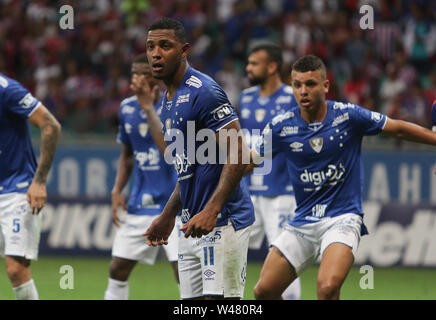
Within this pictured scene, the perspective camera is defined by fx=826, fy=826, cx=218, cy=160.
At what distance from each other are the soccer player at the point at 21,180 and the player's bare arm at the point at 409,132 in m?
2.80

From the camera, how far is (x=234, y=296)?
556cm

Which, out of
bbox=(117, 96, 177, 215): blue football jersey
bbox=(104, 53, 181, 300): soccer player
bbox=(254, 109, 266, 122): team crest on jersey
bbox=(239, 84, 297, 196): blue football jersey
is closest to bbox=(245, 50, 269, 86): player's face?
bbox=(239, 84, 297, 196): blue football jersey

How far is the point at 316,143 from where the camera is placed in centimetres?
682

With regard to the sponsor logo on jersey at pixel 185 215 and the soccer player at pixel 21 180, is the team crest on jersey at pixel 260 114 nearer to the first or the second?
the soccer player at pixel 21 180

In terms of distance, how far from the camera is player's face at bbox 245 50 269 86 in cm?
912

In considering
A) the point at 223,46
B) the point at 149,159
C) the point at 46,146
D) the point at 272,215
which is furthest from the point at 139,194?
the point at 223,46

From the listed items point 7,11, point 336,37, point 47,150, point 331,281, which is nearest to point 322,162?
point 331,281

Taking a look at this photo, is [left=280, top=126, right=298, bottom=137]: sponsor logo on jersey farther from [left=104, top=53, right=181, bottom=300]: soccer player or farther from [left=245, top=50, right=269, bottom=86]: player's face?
[left=245, top=50, right=269, bottom=86]: player's face

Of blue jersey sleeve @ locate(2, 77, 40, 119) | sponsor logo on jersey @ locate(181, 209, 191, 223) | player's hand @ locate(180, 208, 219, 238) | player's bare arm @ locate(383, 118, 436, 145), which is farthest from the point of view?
blue jersey sleeve @ locate(2, 77, 40, 119)

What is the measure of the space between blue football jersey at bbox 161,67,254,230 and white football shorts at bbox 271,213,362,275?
3.51 ft

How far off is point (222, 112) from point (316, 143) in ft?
5.49

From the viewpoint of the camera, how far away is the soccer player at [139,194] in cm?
805

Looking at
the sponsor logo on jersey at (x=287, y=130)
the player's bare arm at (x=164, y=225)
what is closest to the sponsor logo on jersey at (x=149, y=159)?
the sponsor logo on jersey at (x=287, y=130)
